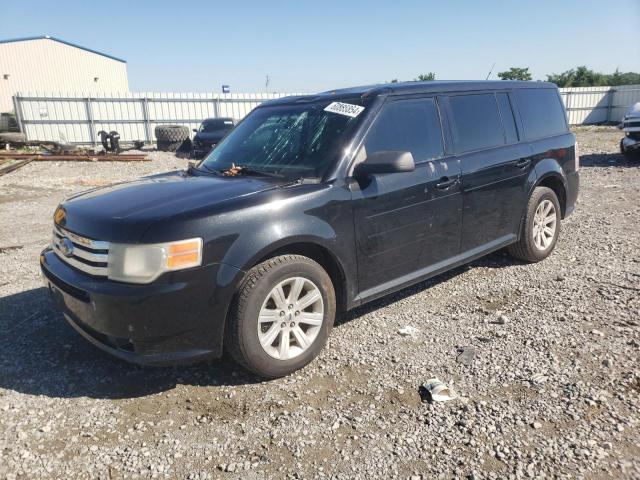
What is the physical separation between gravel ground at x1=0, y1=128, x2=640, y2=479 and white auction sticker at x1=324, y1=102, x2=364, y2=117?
168 cm

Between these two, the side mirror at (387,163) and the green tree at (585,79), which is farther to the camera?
the green tree at (585,79)

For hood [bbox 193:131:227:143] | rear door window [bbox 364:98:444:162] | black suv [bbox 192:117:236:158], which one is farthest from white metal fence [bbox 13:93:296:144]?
rear door window [bbox 364:98:444:162]

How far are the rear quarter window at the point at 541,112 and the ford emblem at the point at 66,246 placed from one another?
4334 mm

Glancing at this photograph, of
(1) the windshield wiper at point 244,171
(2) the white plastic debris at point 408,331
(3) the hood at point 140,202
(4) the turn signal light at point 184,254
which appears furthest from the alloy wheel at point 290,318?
(1) the windshield wiper at point 244,171

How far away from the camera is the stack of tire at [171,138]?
1988cm

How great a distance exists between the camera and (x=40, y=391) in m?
3.09

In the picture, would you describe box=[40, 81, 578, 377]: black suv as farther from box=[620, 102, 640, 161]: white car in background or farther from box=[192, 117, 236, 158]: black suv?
box=[192, 117, 236, 158]: black suv

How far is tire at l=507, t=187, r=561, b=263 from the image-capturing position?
16.2ft

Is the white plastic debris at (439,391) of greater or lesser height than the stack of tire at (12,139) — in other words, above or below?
below

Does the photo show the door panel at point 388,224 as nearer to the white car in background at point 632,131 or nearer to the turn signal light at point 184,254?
the turn signal light at point 184,254

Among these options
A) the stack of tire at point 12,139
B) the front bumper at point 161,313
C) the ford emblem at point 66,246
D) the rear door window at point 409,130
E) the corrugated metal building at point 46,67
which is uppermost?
the corrugated metal building at point 46,67

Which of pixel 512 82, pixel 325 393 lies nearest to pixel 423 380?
pixel 325 393

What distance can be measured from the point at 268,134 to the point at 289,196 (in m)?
1.14

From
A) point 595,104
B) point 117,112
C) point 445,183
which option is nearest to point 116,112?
point 117,112
